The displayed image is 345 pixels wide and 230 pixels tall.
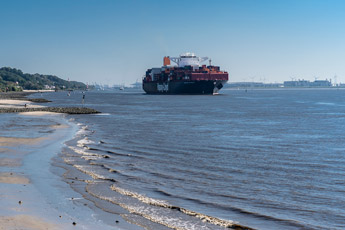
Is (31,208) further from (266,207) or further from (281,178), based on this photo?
(281,178)

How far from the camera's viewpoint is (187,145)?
34.9 m

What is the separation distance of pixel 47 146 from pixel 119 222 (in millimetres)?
20033

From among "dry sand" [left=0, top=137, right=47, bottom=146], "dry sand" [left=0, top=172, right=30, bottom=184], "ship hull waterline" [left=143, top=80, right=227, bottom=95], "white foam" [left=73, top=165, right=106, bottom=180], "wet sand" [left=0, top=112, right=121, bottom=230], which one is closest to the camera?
"wet sand" [left=0, top=112, right=121, bottom=230]

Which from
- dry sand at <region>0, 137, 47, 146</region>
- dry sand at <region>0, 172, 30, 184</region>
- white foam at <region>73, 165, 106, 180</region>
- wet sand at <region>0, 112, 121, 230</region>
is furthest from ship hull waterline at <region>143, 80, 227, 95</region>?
dry sand at <region>0, 172, 30, 184</region>

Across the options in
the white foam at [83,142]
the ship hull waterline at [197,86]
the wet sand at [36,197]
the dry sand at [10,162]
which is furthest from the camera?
the ship hull waterline at [197,86]

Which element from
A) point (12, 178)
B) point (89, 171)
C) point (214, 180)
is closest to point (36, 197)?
point (12, 178)

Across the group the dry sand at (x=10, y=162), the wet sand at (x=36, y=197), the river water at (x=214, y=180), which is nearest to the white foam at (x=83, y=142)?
the river water at (x=214, y=180)

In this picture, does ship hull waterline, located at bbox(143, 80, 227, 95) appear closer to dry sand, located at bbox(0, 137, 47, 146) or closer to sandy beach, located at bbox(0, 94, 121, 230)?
dry sand, located at bbox(0, 137, 47, 146)

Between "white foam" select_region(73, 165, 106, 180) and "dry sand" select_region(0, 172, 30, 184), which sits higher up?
"dry sand" select_region(0, 172, 30, 184)

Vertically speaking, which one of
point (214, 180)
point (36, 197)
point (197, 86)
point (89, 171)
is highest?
point (197, 86)

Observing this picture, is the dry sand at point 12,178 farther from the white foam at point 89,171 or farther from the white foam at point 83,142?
the white foam at point 83,142

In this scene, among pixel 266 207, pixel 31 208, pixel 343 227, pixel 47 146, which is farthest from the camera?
pixel 47 146

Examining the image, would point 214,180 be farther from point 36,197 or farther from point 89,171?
point 36,197

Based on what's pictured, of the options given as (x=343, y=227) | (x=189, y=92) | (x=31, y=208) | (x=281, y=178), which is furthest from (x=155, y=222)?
(x=189, y=92)
